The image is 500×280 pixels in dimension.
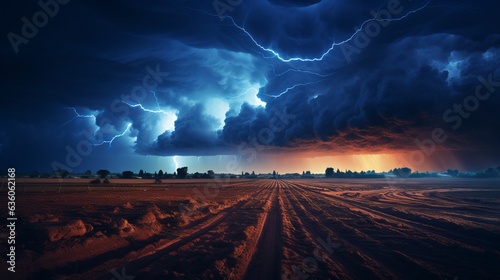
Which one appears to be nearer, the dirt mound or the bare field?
the bare field

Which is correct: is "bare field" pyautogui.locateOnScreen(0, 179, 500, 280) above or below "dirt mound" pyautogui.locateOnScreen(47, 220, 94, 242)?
below

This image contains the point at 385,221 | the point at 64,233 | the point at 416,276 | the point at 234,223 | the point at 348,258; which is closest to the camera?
the point at 416,276

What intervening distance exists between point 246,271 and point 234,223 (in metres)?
8.74

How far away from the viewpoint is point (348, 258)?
9453mm

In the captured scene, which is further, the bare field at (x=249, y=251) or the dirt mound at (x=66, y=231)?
the dirt mound at (x=66, y=231)

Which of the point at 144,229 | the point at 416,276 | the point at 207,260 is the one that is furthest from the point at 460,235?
the point at 144,229

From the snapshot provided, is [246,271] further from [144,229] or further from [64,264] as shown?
[144,229]

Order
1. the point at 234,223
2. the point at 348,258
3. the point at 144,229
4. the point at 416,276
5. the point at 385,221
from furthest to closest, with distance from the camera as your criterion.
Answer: the point at 385,221, the point at 234,223, the point at 144,229, the point at 348,258, the point at 416,276

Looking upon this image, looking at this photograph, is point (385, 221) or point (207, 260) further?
point (385, 221)

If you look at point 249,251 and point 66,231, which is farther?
point 66,231

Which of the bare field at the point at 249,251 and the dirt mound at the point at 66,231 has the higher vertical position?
the dirt mound at the point at 66,231

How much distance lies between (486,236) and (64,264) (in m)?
19.8

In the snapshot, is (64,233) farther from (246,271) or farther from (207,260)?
(246,271)

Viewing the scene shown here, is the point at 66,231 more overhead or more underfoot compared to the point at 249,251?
more overhead
